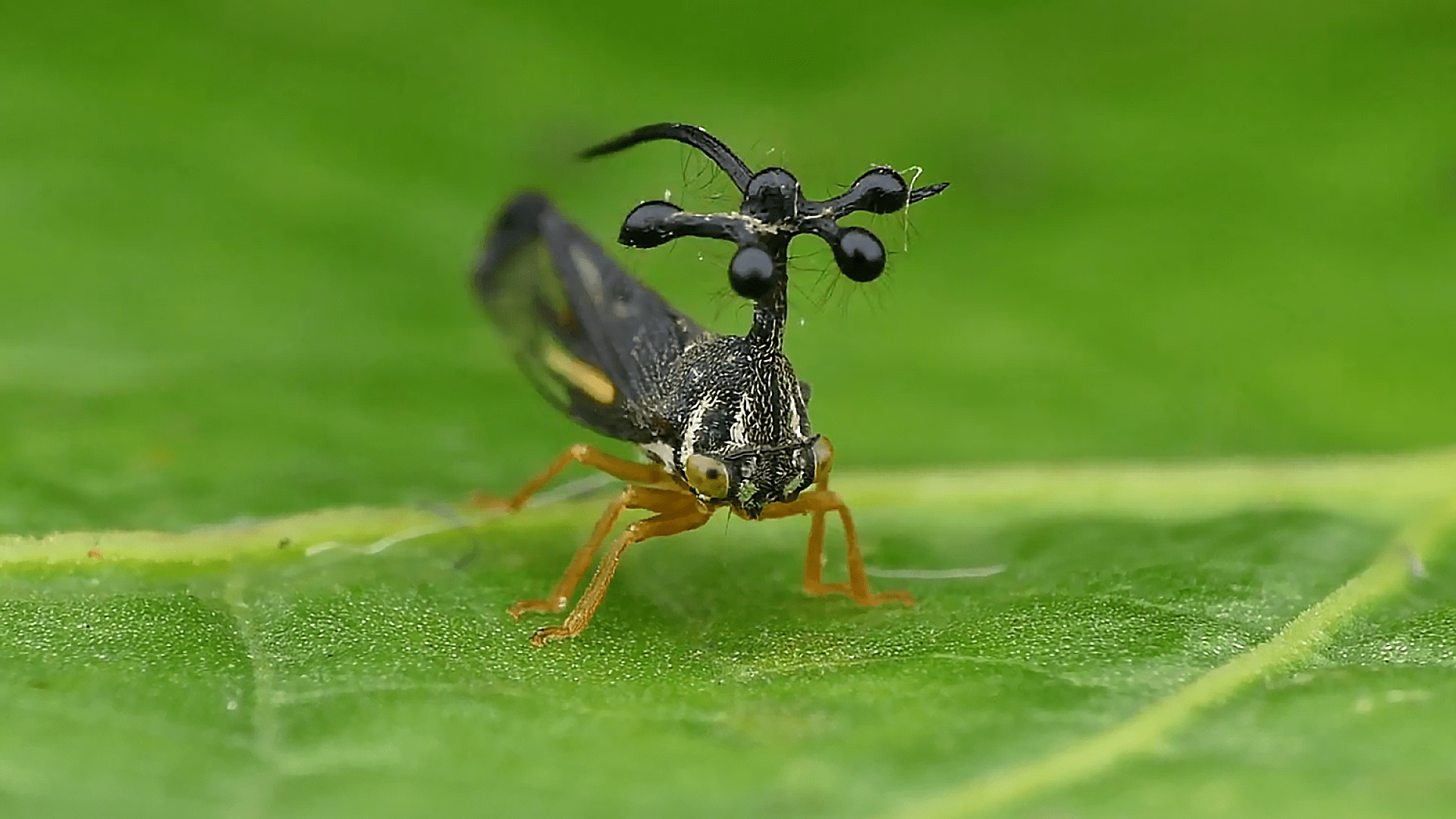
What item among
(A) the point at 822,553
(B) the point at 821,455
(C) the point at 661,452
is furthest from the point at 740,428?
(A) the point at 822,553

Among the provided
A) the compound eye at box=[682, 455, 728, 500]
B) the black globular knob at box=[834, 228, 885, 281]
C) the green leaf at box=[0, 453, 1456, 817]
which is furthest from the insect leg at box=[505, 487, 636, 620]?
the black globular knob at box=[834, 228, 885, 281]

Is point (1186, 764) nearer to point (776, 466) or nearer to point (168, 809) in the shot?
point (776, 466)

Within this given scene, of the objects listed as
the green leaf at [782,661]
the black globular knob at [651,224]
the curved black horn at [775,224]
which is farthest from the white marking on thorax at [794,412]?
the black globular knob at [651,224]

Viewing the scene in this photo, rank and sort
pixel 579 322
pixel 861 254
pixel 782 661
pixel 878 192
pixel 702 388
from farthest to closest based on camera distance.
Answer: pixel 579 322, pixel 702 388, pixel 878 192, pixel 861 254, pixel 782 661

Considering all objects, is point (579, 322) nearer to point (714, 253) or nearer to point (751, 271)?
point (714, 253)

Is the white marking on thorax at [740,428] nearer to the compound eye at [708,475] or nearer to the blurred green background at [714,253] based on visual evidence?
the compound eye at [708,475]

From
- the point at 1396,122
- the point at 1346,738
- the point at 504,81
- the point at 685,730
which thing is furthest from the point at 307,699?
the point at 1396,122
